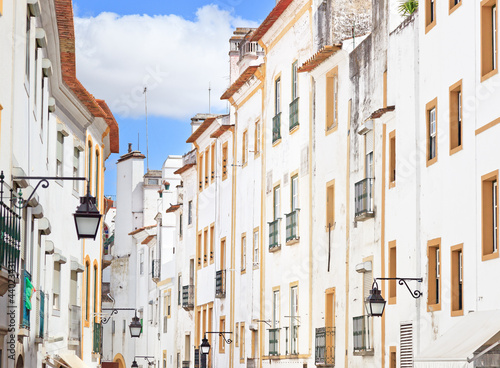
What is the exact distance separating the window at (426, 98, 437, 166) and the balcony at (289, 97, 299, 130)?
10493 millimetres

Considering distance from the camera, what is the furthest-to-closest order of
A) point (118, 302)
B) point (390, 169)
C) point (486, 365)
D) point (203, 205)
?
point (118, 302) < point (203, 205) < point (390, 169) < point (486, 365)

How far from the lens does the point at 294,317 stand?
34.4 metres

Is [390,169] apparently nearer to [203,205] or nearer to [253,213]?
[253,213]

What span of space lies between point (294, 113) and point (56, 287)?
10.1 metres

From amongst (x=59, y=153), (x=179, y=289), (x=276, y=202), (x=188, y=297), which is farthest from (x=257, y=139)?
(x=179, y=289)

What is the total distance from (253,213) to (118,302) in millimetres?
30144

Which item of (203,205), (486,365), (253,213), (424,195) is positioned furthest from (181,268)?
(486,365)

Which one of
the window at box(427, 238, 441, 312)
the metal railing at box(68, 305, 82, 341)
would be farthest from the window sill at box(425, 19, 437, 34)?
the metal railing at box(68, 305, 82, 341)

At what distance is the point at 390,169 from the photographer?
27.1 meters

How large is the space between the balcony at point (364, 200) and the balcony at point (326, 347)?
3.89 m

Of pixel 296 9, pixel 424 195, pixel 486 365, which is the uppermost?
pixel 296 9

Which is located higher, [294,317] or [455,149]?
[455,149]

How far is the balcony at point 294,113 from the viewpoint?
35062 millimetres

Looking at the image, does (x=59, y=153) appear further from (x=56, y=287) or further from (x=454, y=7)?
(x=454, y=7)
